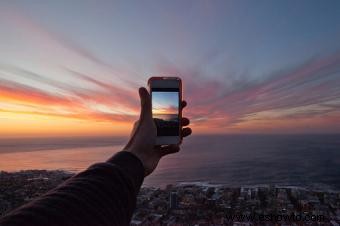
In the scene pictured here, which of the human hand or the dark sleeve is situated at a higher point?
the human hand

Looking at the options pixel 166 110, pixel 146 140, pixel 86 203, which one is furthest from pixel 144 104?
pixel 86 203

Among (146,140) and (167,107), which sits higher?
(167,107)

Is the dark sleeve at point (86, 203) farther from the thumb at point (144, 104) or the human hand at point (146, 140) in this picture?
the thumb at point (144, 104)

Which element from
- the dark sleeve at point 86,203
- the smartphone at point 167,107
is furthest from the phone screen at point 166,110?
the dark sleeve at point 86,203

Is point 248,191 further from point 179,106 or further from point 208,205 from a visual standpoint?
point 179,106

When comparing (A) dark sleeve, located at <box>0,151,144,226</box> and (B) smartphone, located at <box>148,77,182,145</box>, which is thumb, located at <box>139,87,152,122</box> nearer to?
(B) smartphone, located at <box>148,77,182,145</box>

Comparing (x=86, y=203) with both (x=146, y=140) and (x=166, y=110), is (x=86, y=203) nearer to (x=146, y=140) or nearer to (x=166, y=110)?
(x=146, y=140)

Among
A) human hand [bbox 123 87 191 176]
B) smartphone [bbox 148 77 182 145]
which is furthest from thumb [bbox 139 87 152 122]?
smartphone [bbox 148 77 182 145]
